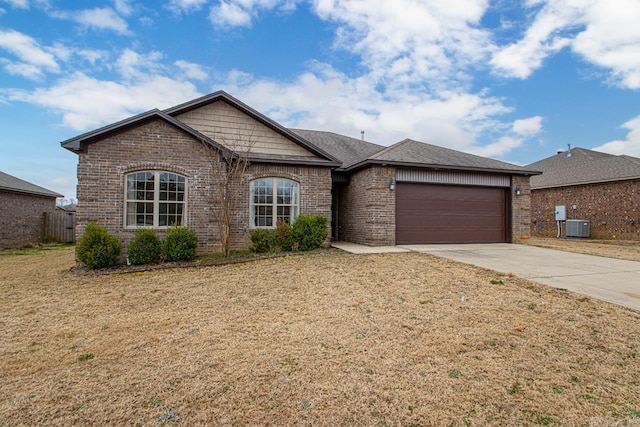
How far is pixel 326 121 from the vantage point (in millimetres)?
22234

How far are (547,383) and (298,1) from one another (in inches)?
473

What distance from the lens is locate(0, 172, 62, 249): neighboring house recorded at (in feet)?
47.1

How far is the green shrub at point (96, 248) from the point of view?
8.00 m

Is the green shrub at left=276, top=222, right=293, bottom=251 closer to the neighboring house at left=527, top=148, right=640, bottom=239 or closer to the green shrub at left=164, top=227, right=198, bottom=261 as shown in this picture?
the green shrub at left=164, top=227, right=198, bottom=261

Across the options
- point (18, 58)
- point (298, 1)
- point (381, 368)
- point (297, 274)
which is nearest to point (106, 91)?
point (18, 58)

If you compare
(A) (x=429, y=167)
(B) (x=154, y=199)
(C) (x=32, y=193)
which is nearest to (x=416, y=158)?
(A) (x=429, y=167)

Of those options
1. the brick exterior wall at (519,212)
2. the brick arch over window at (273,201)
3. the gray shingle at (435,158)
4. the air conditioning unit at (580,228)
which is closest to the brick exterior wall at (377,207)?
the gray shingle at (435,158)

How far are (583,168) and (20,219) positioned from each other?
29.5 metres

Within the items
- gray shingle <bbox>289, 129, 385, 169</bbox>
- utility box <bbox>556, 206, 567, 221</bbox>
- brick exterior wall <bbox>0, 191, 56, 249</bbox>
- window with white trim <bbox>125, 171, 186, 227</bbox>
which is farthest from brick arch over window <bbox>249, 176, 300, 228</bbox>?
utility box <bbox>556, 206, 567, 221</bbox>

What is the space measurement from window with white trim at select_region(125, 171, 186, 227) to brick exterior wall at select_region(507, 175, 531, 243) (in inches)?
468

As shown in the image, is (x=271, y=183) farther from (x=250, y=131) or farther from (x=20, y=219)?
(x=20, y=219)

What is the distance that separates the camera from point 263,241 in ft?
33.1

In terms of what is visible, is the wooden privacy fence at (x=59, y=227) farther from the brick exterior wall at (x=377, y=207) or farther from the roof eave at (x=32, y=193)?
the brick exterior wall at (x=377, y=207)

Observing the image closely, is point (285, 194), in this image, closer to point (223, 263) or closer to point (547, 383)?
point (223, 263)
